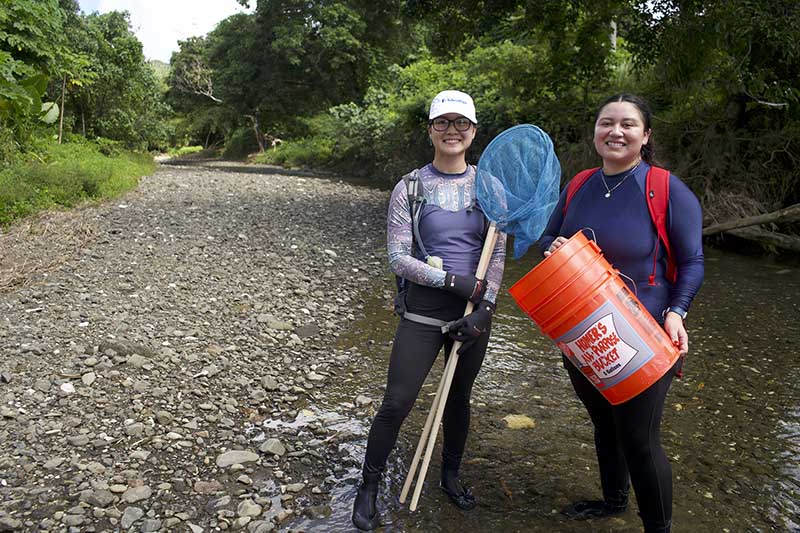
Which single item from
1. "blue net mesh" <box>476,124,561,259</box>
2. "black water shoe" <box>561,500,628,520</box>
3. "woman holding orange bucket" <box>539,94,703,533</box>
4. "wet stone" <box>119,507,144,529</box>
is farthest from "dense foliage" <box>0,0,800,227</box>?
"wet stone" <box>119,507,144,529</box>

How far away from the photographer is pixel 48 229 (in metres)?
8.32

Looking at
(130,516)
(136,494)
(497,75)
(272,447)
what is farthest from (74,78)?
(130,516)

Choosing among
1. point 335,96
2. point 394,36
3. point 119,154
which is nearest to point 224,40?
point 335,96

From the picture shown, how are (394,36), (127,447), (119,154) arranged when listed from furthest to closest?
(394,36) → (119,154) → (127,447)

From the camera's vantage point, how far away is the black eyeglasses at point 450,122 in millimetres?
2684

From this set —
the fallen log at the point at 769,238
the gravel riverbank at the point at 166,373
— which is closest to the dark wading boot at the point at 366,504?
the gravel riverbank at the point at 166,373

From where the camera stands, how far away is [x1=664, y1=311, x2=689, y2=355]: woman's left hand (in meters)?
2.35

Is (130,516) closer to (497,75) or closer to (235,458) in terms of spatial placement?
(235,458)

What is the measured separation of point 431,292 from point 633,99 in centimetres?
113

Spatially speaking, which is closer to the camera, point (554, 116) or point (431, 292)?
point (431, 292)

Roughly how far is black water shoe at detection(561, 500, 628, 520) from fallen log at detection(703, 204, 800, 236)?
22.6 ft

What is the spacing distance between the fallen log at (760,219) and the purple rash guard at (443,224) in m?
7.27

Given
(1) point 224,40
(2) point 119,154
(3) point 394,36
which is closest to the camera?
(2) point 119,154

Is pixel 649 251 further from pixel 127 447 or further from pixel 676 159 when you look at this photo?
pixel 676 159
